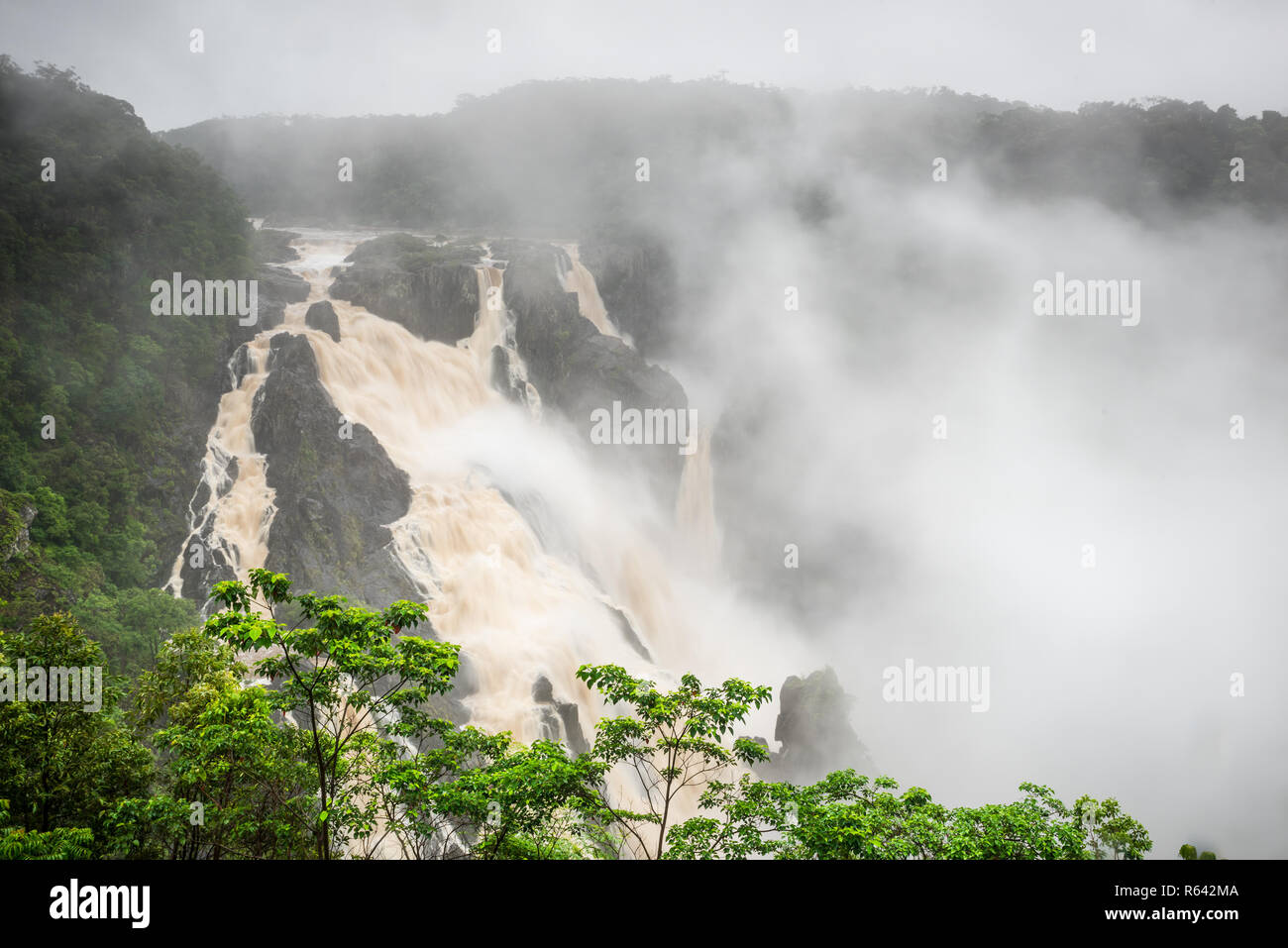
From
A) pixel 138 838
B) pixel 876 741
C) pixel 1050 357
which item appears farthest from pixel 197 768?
pixel 1050 357

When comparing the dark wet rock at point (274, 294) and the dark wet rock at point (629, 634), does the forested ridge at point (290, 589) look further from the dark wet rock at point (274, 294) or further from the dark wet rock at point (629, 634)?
the dark wet rock at point (629, 634)

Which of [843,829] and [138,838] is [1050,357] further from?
[138,838]

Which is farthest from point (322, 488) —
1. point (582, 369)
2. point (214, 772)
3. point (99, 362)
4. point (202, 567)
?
point (214, 772)

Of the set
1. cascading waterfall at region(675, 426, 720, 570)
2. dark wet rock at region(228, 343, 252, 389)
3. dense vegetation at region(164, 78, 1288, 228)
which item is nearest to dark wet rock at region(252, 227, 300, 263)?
dark wet rock at region(228, 343, 252, 389)

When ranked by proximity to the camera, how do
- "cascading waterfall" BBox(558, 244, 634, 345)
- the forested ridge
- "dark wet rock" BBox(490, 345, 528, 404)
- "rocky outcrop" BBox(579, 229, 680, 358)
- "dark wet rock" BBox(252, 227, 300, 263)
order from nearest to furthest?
the forested ridge < "dark wet rock" BBox(490, 345, 528, 404) < "dark wet rock" BBox(252, 227, 300, 263) < "cascading waterfall" BBox(558, 244, 634, 345) < "rocky outcrop" BBox(579, 229, 680, 358)

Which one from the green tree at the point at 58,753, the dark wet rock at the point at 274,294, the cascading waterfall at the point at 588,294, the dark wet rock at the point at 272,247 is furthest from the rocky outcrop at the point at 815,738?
the dark wet rock at the point at 272,247

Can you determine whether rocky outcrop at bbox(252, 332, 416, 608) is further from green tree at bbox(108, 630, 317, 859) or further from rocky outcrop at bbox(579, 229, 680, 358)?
rocky outcrop at bbox(579, 229, 680, 358)

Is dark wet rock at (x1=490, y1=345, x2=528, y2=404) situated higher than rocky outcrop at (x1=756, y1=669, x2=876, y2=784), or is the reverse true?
dark wet rock at (x1=490, y1=345, x2=528, y2=404)

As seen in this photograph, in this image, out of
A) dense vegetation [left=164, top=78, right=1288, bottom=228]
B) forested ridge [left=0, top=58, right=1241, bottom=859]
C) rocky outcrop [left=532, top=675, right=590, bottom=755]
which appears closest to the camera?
forested ridge [left=0, top=58, right=1241, bottom=859]
